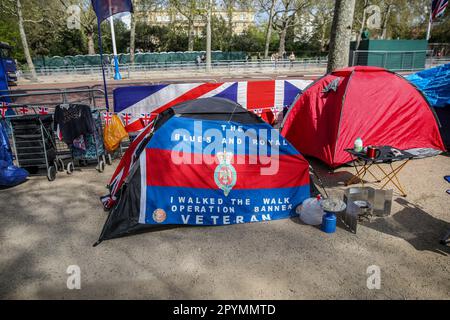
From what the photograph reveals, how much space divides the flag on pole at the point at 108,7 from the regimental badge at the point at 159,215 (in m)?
5.71

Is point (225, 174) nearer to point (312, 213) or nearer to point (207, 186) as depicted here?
point (207, 186)

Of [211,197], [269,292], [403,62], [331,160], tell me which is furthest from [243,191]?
[403,62]

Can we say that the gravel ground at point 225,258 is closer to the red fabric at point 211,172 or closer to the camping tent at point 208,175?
the camping tent at point 208,175

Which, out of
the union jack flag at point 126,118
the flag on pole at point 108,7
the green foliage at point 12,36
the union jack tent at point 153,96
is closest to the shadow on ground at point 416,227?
the union jack tent at point 153,96

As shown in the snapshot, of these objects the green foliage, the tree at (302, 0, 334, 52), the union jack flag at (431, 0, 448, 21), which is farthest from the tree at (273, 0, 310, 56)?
the green foliage

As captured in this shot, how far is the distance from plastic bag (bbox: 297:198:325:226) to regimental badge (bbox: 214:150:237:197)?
45.4 inches

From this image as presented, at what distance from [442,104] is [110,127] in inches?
314

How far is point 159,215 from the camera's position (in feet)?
15.3

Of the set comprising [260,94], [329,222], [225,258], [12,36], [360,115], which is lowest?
[225,258]

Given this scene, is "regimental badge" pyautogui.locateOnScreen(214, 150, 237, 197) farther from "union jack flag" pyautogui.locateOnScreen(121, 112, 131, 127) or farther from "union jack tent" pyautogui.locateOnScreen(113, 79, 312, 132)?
"union jack flag" pyautogui.locateOnScreen(121, 112, 131, 127)

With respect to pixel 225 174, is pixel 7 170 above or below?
below

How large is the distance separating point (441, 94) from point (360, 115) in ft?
9.90

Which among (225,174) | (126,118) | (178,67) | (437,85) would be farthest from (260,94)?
(178,67)

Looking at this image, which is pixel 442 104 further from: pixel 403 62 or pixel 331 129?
pixel 403 62
